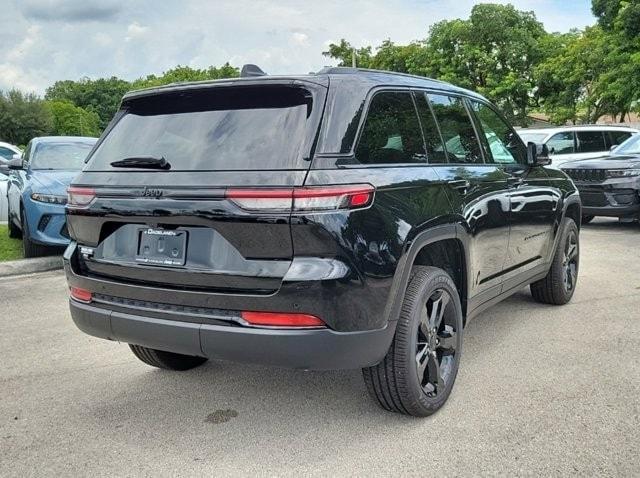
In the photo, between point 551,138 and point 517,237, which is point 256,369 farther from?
Answer: point 551,138

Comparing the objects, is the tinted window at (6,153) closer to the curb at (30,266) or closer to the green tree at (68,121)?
the curb at (30,266)

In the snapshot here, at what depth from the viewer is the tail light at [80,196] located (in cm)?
321

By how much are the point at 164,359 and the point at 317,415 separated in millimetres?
1103

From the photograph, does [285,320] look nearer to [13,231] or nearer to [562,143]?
[13,231]

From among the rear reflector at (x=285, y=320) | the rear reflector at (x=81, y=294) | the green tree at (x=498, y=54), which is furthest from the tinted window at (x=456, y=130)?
the green tree at (x=498, y=54)

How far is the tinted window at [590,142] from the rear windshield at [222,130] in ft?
39.0

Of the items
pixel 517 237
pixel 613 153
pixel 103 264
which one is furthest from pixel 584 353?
pixel 613 153

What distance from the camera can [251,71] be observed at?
330 cm

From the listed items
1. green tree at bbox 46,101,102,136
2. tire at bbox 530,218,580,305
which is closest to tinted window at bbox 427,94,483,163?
tire at bbox 530,218,580,305

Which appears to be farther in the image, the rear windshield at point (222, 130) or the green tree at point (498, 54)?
the green tree at point (498, 54)

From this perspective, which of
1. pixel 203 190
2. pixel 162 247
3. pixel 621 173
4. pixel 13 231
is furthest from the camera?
pixel 621 173

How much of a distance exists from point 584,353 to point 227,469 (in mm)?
2610

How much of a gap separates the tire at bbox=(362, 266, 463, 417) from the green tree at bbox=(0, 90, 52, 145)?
2793 inches

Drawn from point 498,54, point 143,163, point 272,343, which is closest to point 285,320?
point 272,343
